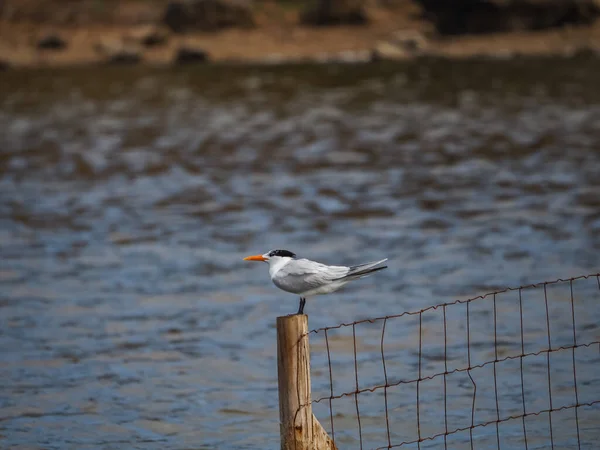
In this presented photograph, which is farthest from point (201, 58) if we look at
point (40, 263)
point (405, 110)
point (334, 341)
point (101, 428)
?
point (101, 428)

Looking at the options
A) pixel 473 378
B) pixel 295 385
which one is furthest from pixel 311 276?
pixel 473 378

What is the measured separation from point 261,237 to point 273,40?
793 inches

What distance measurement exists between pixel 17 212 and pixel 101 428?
879 cm

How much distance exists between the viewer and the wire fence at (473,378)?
9.17 m

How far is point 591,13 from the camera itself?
1344 inches

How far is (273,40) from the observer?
35188 millimetres

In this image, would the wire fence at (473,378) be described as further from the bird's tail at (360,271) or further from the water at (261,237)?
the bird's tail at (360,271)

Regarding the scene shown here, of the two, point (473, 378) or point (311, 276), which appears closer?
point (311, 276)

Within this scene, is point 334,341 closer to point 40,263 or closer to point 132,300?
point 132,300

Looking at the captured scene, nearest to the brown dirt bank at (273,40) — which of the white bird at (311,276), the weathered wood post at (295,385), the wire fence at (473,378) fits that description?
the wire fence at (473,378)

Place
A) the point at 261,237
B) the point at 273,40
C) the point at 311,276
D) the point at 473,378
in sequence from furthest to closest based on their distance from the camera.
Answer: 1. the point at 273,40
2. the point at 261,237
3. the point at 473,378
4. the point at 311,276

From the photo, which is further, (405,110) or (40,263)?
(405,110)

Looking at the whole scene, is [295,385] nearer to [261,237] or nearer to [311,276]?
[311,276]

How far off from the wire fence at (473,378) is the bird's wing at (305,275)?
1.05m
